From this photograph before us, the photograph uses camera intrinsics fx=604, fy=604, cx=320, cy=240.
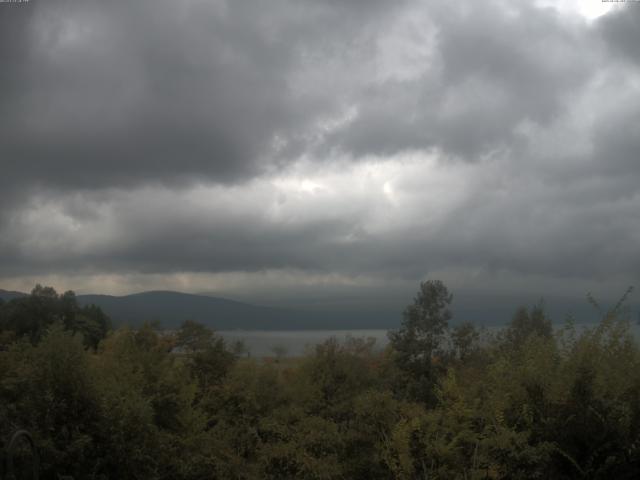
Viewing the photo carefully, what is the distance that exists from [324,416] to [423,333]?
8677 millimetres

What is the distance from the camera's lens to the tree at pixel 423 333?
21.8m

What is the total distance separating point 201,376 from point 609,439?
10.9 metres

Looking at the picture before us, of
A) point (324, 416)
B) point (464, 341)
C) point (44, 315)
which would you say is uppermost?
point (44, 315)

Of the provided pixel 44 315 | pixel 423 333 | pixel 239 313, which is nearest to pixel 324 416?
pixel 423 333

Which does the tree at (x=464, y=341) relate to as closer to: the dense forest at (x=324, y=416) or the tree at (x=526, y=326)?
the tree at (x=526, y=326)

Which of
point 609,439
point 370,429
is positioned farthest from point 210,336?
point 609,439

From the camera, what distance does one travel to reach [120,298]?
3713 inches

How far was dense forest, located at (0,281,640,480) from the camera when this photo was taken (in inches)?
361

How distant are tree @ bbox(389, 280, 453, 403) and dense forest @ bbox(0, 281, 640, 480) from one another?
6287 millimetres

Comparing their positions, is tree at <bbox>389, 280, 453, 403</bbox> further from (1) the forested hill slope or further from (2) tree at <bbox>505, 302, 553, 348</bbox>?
(1) the forested hill slope

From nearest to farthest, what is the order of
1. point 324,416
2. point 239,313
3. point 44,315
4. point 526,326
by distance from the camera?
point 324,416 → point 526,326 → point 44,315 → point 239,313

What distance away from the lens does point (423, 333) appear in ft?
73.2

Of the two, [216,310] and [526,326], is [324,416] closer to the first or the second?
[526,326]

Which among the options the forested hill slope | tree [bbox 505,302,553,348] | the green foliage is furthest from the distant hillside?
tree [bbox 505,302,553,348]
